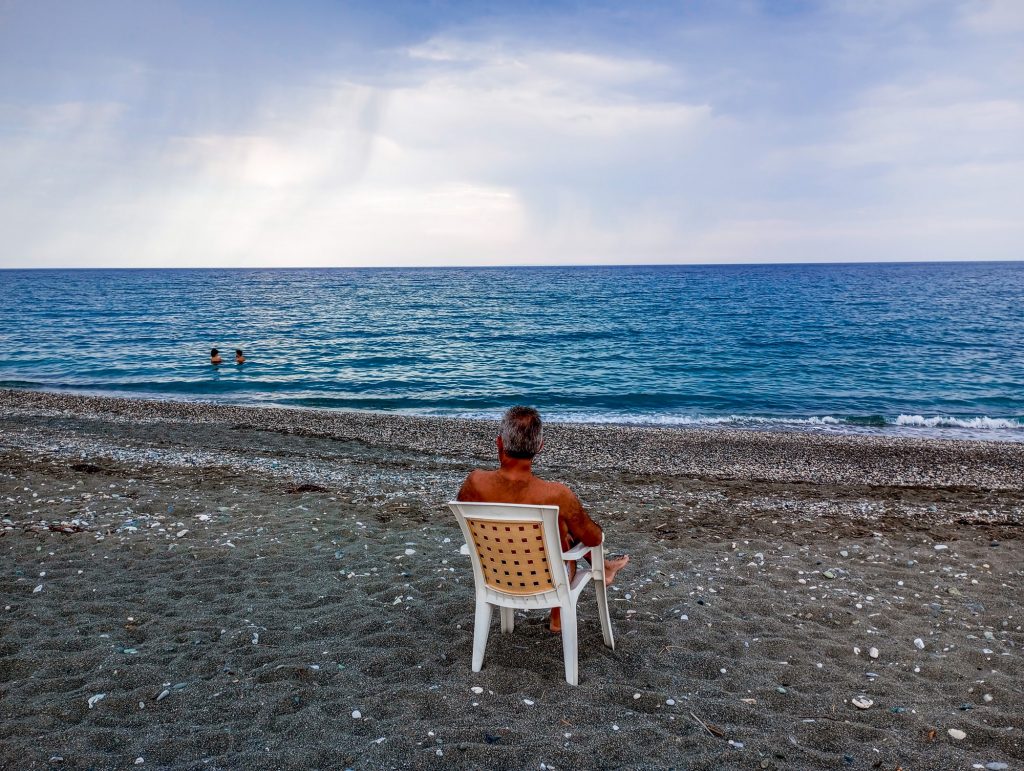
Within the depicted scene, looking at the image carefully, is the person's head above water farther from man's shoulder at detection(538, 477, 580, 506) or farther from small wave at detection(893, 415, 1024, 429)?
small wave at detection(893, 415, 1024, 429)

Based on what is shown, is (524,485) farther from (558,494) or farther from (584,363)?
(584,363)

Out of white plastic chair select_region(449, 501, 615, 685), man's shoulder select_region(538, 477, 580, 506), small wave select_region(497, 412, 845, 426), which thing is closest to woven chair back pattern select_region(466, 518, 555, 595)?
white plastic chair select_region(449, 501, 615, 685)

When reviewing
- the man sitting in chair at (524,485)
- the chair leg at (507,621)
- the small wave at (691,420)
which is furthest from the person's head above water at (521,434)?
the small wave at (691,420)

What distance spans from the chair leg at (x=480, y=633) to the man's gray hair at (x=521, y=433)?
111 cm

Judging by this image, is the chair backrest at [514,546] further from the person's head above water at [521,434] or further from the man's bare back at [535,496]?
the person's head above water at [521,434]

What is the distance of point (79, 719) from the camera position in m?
3.74

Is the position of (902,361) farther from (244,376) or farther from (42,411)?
(42,411)

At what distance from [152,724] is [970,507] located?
1008cm

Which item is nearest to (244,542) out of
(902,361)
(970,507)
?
(970,507)

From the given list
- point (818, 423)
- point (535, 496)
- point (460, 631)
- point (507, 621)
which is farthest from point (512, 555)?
point (818, 423)

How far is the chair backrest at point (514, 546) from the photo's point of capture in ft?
12.5

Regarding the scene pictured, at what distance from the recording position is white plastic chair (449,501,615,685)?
3.83 metres

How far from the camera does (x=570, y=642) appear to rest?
419 cm

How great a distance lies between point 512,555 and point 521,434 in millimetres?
756
